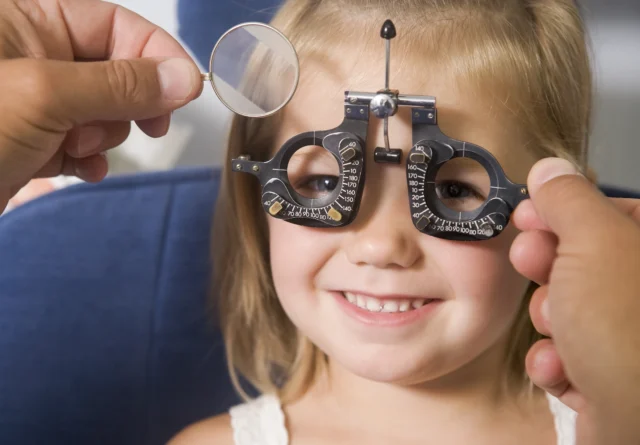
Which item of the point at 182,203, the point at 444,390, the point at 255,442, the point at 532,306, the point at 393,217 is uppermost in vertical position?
the point at 182,203

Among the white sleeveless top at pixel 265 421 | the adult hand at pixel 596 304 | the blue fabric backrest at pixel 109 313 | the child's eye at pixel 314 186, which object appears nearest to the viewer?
the adult hand at pixel 596 304

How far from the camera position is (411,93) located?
1.01m

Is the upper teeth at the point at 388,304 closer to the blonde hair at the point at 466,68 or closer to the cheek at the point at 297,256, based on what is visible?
the cheek at the point at 297,256

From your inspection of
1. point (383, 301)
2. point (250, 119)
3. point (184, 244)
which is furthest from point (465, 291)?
point (184, 244)

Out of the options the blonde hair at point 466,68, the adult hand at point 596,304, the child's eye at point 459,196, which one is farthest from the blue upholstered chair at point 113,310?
the adult hand at point 596,304

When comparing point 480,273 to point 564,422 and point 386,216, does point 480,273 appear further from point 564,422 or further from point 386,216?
point 564,422

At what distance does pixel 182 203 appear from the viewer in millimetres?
1436

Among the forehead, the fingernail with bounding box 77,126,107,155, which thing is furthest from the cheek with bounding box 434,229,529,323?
the fingernail with bounding box 77,126,107,155

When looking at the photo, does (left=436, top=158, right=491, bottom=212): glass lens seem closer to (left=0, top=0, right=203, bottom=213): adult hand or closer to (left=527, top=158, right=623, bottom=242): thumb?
(left=527, top=158, right=623, bottom=242): thumb

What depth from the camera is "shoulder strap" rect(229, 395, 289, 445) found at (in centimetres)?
125

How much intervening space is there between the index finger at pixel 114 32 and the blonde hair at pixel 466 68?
191 millimetres

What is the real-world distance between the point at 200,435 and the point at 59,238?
0.45 meters

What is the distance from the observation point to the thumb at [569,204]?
701mm

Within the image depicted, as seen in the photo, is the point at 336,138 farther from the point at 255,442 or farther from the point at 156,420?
the point at 156,420
